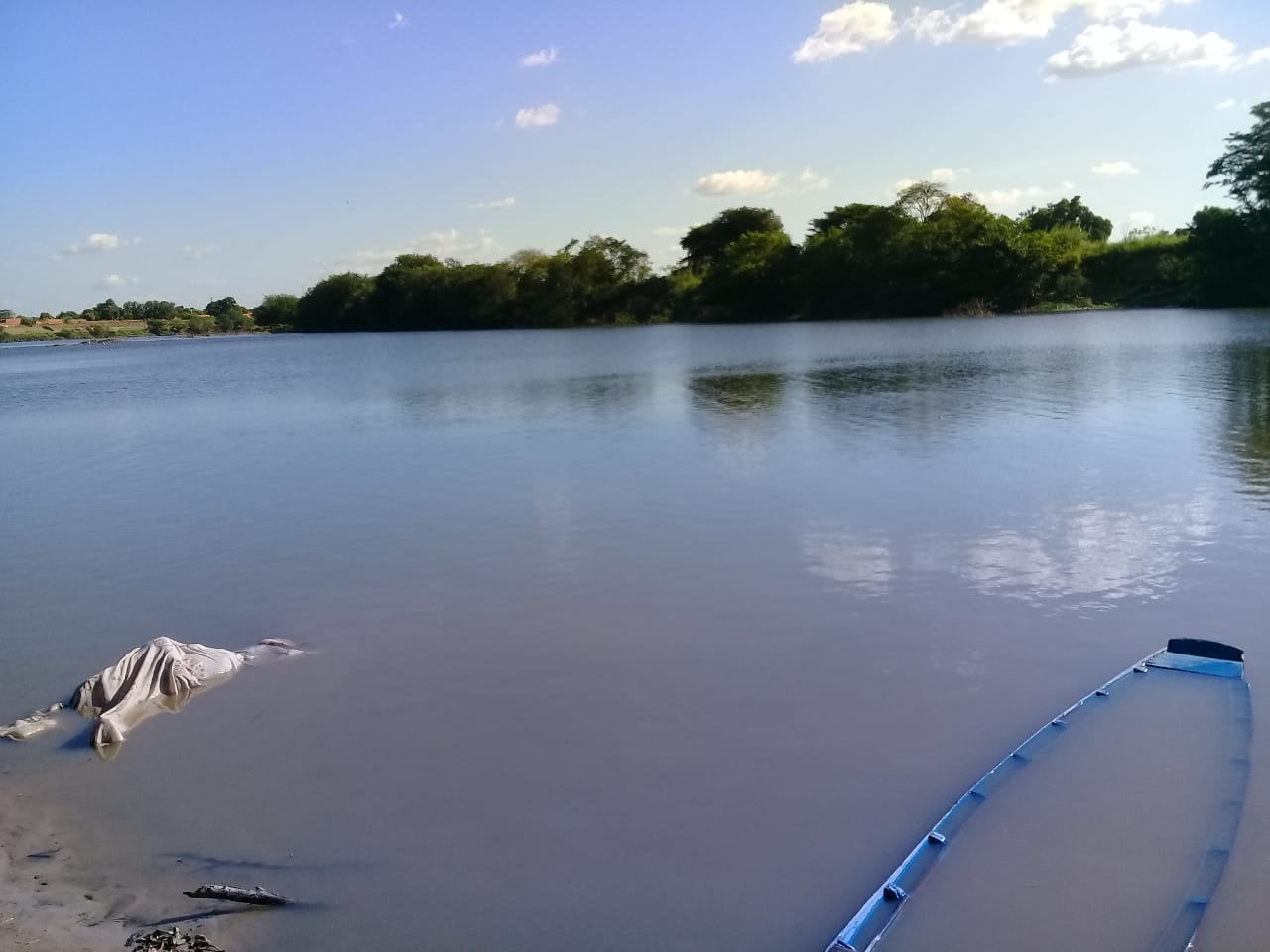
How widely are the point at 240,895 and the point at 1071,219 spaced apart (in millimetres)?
89147

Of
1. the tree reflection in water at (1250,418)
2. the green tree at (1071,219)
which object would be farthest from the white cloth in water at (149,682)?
the green tree at (1071,219)

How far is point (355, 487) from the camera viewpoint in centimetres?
1525

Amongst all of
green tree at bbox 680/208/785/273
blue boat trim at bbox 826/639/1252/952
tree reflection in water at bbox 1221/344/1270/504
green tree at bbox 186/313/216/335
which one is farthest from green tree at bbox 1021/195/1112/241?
green tree at bbox 186/313/216/335

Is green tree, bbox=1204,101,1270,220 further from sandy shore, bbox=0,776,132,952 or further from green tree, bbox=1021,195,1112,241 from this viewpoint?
sandy shore, bbox=0,776,132,952

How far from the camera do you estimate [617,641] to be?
8148 mm

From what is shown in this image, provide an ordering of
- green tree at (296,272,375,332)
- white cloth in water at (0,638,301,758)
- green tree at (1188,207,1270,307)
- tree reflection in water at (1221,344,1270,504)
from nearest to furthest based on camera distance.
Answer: white cloth in water at (0,638,301,758), tree reflection in water at (1221,344,1270,504), green tree at (1188,207,1270,307), green tree at (296,272,375,332)

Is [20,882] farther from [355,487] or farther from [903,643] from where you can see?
[355,487]

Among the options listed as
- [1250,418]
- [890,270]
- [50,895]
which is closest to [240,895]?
[50,895]

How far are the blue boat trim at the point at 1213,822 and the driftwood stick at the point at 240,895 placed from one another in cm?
260

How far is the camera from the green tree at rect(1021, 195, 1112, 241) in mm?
80375

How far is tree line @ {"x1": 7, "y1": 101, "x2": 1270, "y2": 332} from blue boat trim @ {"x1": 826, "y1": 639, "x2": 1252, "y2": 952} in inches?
2152

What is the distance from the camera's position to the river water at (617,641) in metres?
5.12

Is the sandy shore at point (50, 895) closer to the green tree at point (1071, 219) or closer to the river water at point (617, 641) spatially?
the river water at point (617, 641)

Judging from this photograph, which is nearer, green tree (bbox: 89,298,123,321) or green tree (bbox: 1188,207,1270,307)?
green tree (bbox: 1188,207,1270,307)
